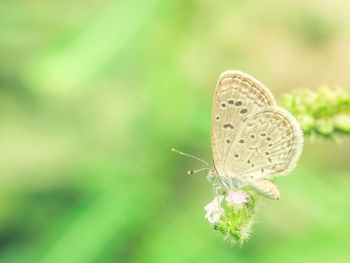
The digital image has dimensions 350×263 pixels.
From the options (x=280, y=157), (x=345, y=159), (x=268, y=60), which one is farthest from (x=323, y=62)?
(x=280, y=157)

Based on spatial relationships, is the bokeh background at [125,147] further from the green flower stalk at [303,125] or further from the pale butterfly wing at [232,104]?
the green flower stalk at [303,125]

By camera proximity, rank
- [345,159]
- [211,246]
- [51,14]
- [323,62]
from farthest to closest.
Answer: [323,62] < [345,159] < [51,14] < [211,246]

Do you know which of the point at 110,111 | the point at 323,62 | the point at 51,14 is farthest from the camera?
the point at 323,62

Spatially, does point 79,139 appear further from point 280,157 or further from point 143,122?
point 280,157

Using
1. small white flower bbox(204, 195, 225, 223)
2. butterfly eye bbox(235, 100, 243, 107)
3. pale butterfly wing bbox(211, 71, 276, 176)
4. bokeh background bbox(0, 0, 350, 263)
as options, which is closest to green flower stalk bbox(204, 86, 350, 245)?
small white flower bbox(204, 195, 225, 223)

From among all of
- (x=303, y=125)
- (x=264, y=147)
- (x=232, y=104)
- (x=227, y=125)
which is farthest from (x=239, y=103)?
(x=303, y=125)

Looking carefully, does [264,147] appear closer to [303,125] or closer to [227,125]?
[227,125]
